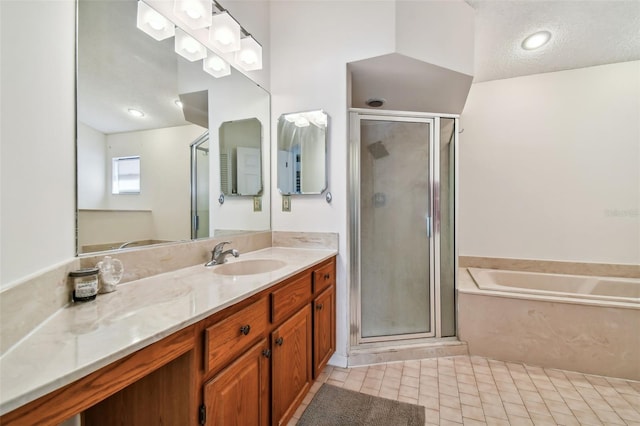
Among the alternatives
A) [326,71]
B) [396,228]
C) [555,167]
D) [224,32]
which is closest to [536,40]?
[555,167]

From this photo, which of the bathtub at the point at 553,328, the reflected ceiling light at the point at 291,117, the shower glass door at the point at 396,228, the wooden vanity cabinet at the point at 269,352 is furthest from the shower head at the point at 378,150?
the bathtub at the point at 553,328

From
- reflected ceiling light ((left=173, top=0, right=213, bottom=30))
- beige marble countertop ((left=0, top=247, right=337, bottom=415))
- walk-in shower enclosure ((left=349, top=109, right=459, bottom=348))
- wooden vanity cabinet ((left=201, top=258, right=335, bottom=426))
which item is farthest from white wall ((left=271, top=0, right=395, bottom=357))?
beige marble countertop ((left=0, top=247, right=337, bottom=415))

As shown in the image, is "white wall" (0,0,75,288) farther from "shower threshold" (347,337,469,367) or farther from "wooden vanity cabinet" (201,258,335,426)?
"shower threshold" (347,337,469,367)

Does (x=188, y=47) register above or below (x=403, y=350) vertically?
above

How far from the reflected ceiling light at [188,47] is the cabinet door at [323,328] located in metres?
1.55

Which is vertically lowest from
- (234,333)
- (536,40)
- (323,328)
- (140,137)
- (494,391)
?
(494,391)

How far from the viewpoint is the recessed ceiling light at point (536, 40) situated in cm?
217

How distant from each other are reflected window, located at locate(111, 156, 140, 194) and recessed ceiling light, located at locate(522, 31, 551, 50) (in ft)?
10.0

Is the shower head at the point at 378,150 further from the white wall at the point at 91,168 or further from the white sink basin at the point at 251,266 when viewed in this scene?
the white wall at the point at 91,168

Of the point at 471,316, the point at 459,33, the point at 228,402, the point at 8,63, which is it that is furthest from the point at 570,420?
the point at 8,63

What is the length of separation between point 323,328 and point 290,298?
Result: 528 millimetres

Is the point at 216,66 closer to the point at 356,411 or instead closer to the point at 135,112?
the point at 135,112

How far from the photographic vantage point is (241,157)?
1.88 meters

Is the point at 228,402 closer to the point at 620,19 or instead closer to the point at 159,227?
the point at 159,227
